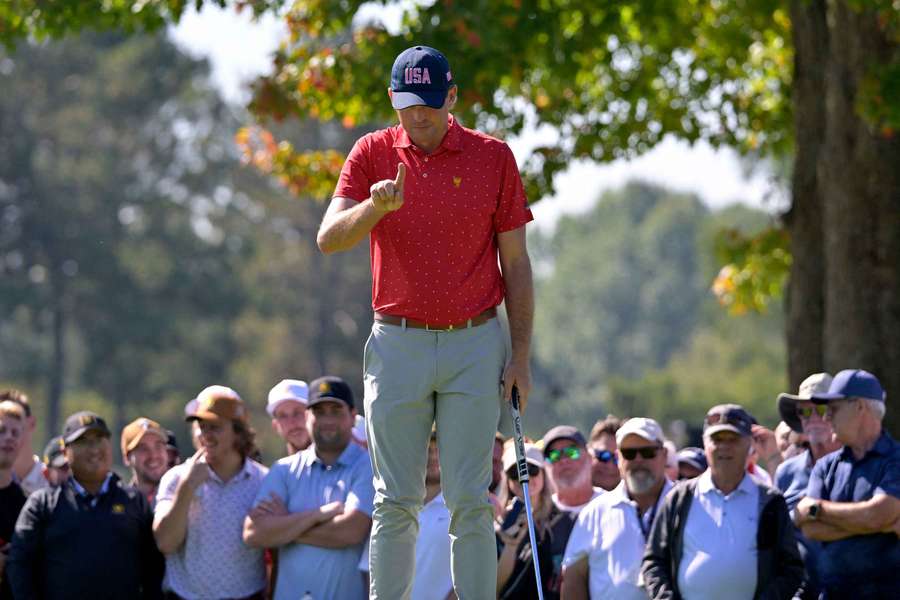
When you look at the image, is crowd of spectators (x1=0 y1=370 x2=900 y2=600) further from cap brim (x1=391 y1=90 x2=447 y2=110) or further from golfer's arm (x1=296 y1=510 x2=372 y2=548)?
cap brim (x1=391 y1=90 x2=447 y2=110)

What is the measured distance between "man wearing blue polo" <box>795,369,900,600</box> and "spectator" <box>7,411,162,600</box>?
4.12m

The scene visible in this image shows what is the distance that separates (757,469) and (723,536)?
148cm

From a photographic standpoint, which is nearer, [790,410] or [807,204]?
[790,410]

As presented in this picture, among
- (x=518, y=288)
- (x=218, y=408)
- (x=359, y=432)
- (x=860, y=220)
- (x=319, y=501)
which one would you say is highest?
(x=860, y=220)

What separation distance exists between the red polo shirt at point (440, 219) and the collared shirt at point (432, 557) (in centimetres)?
306

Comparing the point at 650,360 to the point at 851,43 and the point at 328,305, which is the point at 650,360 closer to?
the point at 328,305

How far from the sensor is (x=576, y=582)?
33.6ft

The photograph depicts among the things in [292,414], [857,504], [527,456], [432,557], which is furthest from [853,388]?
[292,414]

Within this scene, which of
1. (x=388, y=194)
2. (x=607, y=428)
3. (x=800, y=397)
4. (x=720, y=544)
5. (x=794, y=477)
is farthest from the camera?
(x=607, y=428)

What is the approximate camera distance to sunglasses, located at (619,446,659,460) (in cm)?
1039

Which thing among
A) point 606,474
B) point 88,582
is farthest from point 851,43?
point 88,582

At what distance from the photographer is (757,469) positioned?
36.2ft

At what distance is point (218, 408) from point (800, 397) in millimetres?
3753

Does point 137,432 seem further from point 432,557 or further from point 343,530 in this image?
point 432,557
